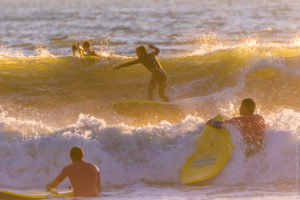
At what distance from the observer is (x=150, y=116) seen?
11195mm

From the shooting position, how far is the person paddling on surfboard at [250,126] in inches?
310

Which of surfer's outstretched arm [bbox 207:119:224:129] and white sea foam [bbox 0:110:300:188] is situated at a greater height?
surfer's outstretched arm [bbox 207:119:224:129]

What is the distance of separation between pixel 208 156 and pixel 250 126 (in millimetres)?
829

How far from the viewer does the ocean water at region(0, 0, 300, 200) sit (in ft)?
25.4

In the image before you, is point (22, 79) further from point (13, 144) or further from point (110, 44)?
point (110, 44)

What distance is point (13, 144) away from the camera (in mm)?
8266

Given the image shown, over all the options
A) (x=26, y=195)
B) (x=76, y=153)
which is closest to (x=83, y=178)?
(x=76, y=153)

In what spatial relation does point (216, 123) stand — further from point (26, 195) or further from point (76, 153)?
point (26, 195)

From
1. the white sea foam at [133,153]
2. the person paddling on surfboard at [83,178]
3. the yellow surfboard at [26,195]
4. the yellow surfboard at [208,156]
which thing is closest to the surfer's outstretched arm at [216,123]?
the yellow surfboard at [208,156]

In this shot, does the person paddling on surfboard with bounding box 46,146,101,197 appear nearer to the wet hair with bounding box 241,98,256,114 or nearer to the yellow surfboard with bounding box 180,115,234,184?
the yellow surfboard with bounding box 180,115,234,184

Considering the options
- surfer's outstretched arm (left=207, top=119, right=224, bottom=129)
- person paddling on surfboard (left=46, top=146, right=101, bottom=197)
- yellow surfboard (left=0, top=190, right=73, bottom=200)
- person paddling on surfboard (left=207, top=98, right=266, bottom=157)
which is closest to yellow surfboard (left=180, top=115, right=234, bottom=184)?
surfer's outstretched arm (left=207, top=119, right=224, bottom=129)

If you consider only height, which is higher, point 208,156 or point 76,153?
point 208,156

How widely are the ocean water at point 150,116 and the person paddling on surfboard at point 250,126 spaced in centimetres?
15

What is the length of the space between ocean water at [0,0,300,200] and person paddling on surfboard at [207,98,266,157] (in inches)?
5.9
